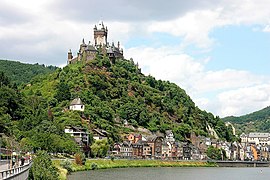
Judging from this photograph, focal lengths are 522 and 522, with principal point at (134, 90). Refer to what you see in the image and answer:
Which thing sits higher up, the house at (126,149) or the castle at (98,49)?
the castle at (98,49)

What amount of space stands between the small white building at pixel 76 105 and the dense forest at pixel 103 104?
67.7 inches

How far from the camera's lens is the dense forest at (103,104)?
9781 cm

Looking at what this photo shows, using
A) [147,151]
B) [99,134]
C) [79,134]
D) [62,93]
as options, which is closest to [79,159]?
[79,134]

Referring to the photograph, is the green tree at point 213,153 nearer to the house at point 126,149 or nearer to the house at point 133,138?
the house at point 133,138

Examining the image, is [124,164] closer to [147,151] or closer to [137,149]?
[137,149]

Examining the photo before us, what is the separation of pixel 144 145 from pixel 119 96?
75.6ft

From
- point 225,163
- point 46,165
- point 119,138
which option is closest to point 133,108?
point 119,138

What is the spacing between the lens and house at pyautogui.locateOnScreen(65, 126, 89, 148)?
10456 cm

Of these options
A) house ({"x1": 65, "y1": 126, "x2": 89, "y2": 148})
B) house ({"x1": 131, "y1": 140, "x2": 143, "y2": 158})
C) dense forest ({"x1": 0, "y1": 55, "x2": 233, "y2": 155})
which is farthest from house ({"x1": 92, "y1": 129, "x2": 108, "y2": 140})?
house ({"x1": 131, "y1": 140, "x2": 143, "y2": 158})

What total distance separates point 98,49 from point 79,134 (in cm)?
6200

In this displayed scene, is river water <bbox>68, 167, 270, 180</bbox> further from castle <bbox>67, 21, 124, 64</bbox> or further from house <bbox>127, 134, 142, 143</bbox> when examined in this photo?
castle <bbox>67, 21, 124, 64</bbox>

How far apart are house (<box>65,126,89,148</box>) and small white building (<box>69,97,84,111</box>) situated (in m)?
15.8

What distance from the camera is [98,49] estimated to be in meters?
166

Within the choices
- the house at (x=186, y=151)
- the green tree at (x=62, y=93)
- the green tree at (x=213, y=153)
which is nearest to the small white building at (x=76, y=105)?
the green tree at (x=62, y=93)
